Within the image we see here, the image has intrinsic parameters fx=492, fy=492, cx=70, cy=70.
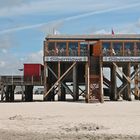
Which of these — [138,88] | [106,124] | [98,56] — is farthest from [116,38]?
[106,124]

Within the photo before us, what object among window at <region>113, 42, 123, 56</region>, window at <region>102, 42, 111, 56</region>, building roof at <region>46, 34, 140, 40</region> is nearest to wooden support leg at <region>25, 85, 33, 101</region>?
building roof at <region>46, 34, 140, 40</region>

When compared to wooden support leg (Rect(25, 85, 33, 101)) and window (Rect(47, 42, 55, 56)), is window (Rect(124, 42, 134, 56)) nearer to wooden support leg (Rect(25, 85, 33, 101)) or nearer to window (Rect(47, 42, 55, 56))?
window (Rect(47, 42, 55, 56))

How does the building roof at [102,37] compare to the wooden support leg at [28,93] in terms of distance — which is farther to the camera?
the wooden support leg at [28,93]

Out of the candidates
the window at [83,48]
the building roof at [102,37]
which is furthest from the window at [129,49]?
the window at [83,48]

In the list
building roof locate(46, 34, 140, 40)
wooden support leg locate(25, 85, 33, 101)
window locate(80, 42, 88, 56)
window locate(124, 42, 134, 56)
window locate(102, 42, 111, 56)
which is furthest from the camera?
wooden support leg locate(25, 85, 33, 101)

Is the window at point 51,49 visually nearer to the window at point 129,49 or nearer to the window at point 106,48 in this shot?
the window at point 106,48

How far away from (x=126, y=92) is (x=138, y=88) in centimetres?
143

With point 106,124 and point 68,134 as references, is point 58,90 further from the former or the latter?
point 68,134

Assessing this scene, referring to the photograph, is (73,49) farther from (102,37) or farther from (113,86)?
(113,86)

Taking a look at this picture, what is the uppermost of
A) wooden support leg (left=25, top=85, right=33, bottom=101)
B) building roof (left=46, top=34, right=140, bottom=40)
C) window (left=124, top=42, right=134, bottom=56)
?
building roof (left=46, top=34, right=140, bottom=40)

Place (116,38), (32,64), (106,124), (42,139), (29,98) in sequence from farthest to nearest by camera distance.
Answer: (29,98) → (32,64) → (116,38) → (106,124) → (42,139)

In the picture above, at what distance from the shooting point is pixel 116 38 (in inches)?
2053

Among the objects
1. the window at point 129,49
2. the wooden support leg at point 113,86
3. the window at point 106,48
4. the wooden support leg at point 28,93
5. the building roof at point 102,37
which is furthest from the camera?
the wooden support leg at point 28,93

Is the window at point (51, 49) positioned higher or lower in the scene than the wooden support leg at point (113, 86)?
higher
